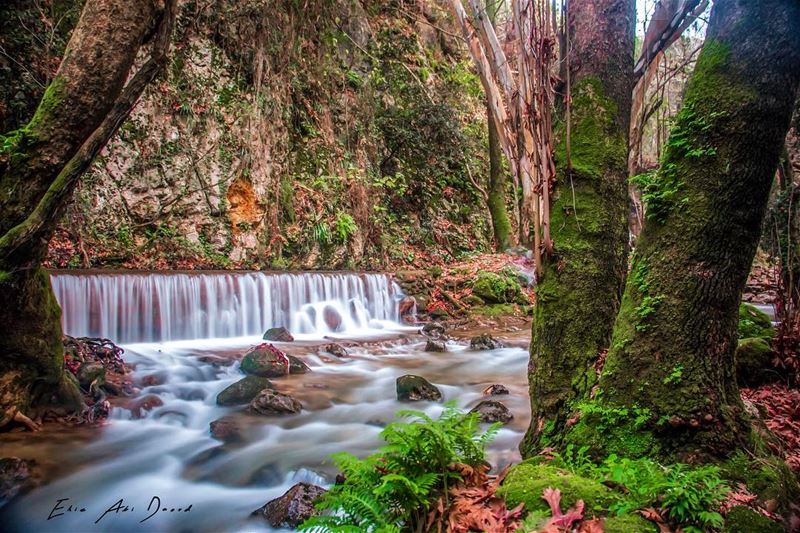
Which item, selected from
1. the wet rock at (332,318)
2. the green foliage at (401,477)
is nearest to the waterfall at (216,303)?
the wet rock at (332,318)

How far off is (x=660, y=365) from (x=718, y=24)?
6.10 feet

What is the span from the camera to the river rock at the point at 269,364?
685cm

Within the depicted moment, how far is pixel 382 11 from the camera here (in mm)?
18172

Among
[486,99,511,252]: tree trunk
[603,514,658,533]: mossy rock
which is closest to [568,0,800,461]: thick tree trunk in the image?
[603,514,658,533]: mossy rock

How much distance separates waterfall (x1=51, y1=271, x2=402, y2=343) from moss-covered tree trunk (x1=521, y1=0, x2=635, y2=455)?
7.57m

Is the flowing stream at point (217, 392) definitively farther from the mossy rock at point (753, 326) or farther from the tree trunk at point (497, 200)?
the tree trunk at point (497, 200)

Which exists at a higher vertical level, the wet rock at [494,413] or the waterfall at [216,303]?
A: the waterfall at [216,303]

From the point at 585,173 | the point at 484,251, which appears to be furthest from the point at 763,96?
the point at 484,251

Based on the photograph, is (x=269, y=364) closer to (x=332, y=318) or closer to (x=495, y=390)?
(x=495, y=390)

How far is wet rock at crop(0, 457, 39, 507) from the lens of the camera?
11.5ft

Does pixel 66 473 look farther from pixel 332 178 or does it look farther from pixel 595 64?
pixel 332 178

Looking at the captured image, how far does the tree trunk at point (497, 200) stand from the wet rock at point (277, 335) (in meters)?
10.6

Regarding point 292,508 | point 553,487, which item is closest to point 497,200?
point 292,508

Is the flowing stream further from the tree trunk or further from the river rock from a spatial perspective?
the tree trunk
